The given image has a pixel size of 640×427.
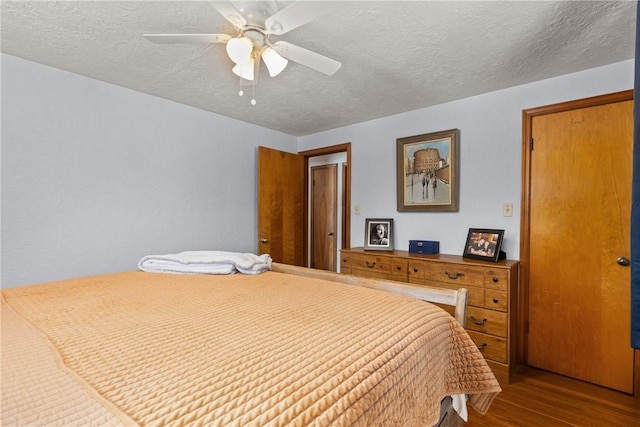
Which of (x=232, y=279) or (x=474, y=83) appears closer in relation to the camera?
(x=232, y=279)

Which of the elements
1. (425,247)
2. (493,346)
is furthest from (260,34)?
(493,346)

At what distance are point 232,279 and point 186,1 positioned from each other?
57.5 inches

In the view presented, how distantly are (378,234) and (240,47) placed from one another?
7.31 ft

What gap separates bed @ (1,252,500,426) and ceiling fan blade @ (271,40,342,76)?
120cm

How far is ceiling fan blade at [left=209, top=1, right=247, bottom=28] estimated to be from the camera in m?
1.22

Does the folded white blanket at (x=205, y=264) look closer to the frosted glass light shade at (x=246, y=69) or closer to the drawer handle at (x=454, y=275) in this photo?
the frosted glass light shade at (x=246, y=69)

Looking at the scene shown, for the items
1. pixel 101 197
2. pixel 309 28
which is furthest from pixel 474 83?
pixel 101 197

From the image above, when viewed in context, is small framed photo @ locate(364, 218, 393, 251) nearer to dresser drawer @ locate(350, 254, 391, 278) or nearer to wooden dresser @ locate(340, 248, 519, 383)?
dresser drawer @ locate(350, 254, 391, 278)

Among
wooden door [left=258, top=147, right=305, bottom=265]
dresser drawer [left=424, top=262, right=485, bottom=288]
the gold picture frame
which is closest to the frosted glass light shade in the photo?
wooden door [left=258, top=147, right=305, bottom=265]

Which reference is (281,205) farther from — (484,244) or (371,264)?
(484,244)

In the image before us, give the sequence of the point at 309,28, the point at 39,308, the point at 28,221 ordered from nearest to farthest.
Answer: the point at 39,308 < the point at 309,28 < the point at 28,221

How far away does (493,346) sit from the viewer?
2168 millimetres

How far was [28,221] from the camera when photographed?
206cm

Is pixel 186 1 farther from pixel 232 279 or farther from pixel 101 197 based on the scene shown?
pixel 101 197
